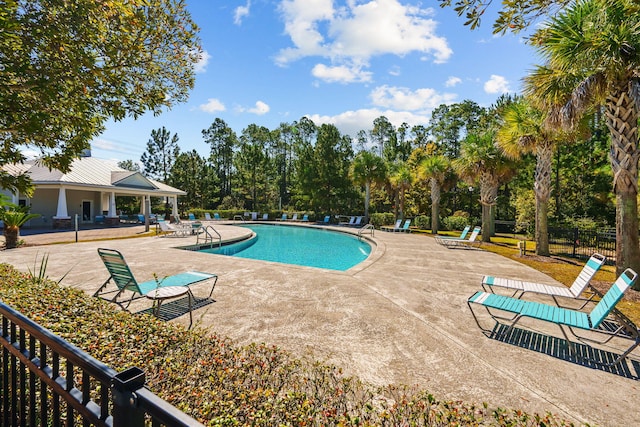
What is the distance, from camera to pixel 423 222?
2511 cm

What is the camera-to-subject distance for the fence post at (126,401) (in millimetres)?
1083

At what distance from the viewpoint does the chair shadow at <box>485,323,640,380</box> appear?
362 cm

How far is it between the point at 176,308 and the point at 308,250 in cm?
1052

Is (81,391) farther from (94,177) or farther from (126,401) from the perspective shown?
(94,177)

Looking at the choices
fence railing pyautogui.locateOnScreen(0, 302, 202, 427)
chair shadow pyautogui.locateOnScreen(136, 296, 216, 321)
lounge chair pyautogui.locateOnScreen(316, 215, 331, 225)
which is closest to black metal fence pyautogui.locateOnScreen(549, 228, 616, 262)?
chair shadow pyautogui.locateOnScreen(136, 296, 216, 321)

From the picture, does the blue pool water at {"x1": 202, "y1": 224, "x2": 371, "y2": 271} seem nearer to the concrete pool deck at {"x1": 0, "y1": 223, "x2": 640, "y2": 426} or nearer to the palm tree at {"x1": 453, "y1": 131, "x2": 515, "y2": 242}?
the concrete pool deck at {"x1": 0, "y1": 223, "x2": 640, "y2": 426}

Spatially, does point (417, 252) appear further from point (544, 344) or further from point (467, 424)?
point (467, 424)

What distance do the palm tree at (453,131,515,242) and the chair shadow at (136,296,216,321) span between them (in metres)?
15.4

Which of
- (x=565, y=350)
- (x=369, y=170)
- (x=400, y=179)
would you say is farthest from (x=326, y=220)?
(x=565, y=350)

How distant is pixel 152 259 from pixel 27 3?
24.7 ft

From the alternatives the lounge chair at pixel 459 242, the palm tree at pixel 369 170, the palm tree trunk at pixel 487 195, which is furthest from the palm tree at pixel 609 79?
the palm tree at pixel 369 170

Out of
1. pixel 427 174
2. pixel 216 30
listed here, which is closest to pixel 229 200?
pixel 427 174

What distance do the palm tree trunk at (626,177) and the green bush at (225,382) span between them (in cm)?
651

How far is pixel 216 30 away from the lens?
7.51 meters
